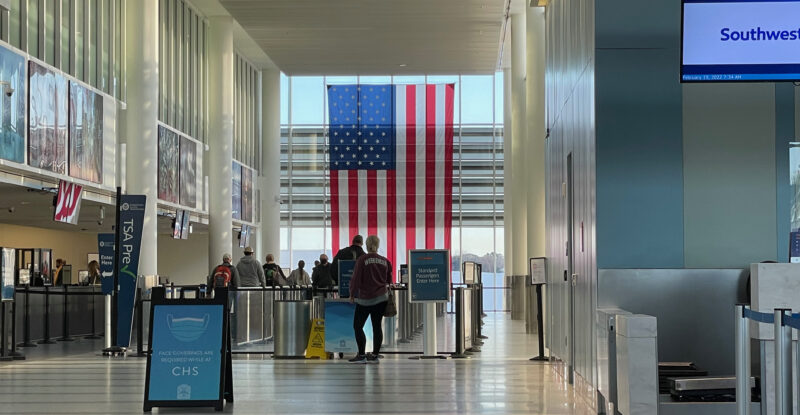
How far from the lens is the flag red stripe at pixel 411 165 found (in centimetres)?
3828

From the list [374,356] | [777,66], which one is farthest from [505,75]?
[777,66]

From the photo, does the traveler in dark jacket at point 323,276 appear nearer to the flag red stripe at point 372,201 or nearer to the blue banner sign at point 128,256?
the blue banner sign at point 128,256

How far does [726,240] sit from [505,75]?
3085cm

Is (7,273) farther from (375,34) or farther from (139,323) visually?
(375,34)

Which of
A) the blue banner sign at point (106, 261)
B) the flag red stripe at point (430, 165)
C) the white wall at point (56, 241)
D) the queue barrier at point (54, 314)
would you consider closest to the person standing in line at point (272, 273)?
the queue barrier at point (54, 314)

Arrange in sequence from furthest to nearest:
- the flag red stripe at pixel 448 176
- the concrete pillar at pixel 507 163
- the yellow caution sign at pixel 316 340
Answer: the flag red stripe at pixel 448 176 → the concrete pillar at pixel 507 163 → the yellow caution sign at pixel 316 340

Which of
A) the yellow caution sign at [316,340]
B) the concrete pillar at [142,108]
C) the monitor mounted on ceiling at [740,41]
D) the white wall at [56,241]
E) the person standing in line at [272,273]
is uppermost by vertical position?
the concrete pillar at [142,108]

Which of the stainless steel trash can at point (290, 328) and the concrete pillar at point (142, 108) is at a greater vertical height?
the concrete pillar at point (142, 108)

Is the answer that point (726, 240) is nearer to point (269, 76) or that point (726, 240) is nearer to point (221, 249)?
point (221, 249)

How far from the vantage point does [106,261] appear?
16.5 metres

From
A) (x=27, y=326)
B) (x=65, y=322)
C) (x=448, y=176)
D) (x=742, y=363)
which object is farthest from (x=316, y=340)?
(x=448, y=176)

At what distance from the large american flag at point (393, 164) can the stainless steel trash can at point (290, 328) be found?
22.5 meters

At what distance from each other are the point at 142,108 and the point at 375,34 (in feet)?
34.2

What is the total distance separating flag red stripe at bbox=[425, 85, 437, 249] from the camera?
38.4 meters
